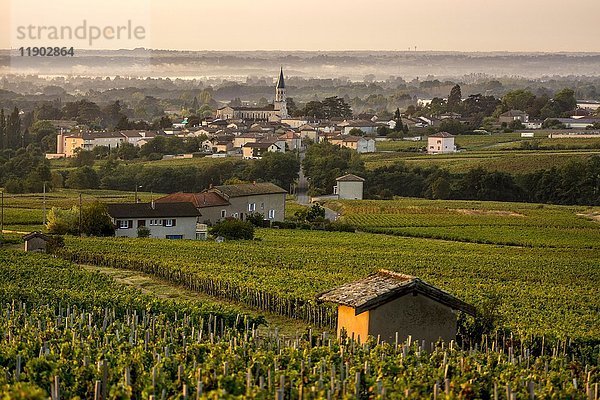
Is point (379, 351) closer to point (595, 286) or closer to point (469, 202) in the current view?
point (595, 286)

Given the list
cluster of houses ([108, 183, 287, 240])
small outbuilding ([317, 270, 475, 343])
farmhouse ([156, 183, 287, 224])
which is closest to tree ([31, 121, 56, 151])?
farmhouse ([156, 183, 287, 224])

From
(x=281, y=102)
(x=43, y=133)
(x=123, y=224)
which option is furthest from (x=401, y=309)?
(x=281, y=102)

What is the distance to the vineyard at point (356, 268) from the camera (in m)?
23.6

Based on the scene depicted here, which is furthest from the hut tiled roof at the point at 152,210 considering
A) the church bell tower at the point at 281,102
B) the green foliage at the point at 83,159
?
the church bell tower at the point at 281,102

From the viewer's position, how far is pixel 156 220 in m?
44.3

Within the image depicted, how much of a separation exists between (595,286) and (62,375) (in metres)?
20.4

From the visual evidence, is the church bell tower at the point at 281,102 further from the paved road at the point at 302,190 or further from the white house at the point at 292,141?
the paved road at the point at 302,190

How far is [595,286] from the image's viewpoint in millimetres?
31000

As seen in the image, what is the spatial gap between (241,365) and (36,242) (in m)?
22.5

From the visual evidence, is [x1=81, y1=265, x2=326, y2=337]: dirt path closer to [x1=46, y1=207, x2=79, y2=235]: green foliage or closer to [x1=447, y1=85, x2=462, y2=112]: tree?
[x1=46, y1=207, x2=79, y2=235]: green foliage

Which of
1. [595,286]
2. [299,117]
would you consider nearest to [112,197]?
[595,286]

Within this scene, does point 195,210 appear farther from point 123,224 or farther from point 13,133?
point 13,133

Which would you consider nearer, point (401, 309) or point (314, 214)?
point (401, 309)

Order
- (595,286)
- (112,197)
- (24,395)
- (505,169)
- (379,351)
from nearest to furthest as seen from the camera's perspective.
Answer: (24,395) < (379,351) < (595,286) < (112,197) < (505,169)
